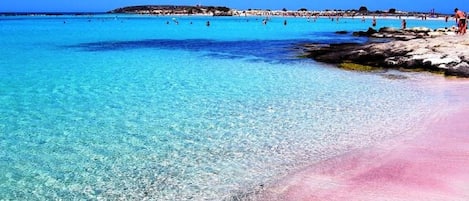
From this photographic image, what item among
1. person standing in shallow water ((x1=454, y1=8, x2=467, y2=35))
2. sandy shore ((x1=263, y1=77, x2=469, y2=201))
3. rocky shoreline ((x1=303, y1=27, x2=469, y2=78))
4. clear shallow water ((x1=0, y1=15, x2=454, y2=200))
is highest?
person standing in shallow water ((x1=454, y1=8, x2=467, y2=35))

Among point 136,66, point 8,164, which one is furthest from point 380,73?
point 8,164

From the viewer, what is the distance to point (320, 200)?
6398mm

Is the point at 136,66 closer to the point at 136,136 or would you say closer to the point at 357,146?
the point at 136,136

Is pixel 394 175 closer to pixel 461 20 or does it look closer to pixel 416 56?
pixel 416 56

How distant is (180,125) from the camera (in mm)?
10484

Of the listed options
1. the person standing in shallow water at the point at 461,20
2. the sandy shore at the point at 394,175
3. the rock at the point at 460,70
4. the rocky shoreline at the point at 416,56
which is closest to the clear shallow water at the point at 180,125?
the sandy shore at the point at 394,175

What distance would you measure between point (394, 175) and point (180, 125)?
493cm

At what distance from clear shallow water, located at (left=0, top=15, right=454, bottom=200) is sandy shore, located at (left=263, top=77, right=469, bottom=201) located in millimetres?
497

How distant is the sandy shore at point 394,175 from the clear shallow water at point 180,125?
1.63 ft

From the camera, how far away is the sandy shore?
656 cm

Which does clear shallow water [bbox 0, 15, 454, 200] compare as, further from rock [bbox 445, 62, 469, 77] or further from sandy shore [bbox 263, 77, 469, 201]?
rock [bbox 445, 62, 469, 77]

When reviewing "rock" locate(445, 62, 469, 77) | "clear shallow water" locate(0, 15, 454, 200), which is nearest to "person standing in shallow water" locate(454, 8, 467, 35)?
"rock" locate(445, 62, 469, 77)

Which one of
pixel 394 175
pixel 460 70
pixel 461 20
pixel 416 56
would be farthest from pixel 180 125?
pixel 461 20

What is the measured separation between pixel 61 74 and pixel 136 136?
34.4 ft
